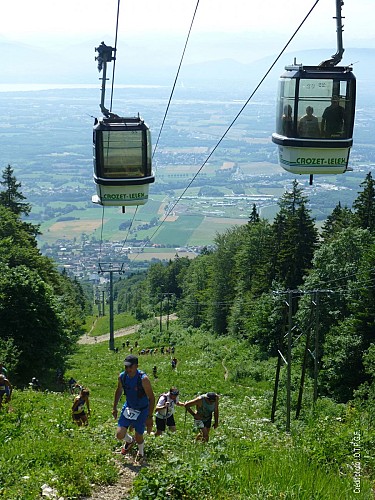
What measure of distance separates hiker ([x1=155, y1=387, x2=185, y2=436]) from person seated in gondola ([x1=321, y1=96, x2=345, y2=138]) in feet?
20.4

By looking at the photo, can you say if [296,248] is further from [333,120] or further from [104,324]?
[104,324]

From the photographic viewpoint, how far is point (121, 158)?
56.2 feet

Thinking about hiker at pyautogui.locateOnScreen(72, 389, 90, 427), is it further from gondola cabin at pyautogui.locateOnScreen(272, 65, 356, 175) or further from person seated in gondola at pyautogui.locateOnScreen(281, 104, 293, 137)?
person seated in gondola at pyautogui.locateOnScreen(281, 104, 293, 137)

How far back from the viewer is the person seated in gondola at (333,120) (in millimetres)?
13969

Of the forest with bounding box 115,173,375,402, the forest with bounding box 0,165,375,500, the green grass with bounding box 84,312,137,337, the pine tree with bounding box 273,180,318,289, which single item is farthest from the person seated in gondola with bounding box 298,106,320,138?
the green grass with bounding box 84,312,137,337

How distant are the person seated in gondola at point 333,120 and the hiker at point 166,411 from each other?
6204 millimetres

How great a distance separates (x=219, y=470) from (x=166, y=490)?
95 cm

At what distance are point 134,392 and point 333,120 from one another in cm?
739

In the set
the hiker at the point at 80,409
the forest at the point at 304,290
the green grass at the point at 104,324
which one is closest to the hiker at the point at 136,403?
the hiker at the point at 80,409

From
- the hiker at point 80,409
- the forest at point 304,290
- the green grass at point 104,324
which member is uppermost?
the hiker at point 80,409

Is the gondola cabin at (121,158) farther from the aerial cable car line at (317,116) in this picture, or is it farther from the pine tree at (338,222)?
the pine tree at (338,222)

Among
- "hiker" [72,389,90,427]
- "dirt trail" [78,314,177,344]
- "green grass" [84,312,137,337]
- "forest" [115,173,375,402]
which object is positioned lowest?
"green grass" [84,312,137,337]

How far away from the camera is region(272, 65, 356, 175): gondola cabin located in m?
13.7

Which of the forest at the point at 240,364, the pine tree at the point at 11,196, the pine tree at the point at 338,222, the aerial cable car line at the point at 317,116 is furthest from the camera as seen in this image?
the pine tree at the point at 11,196
